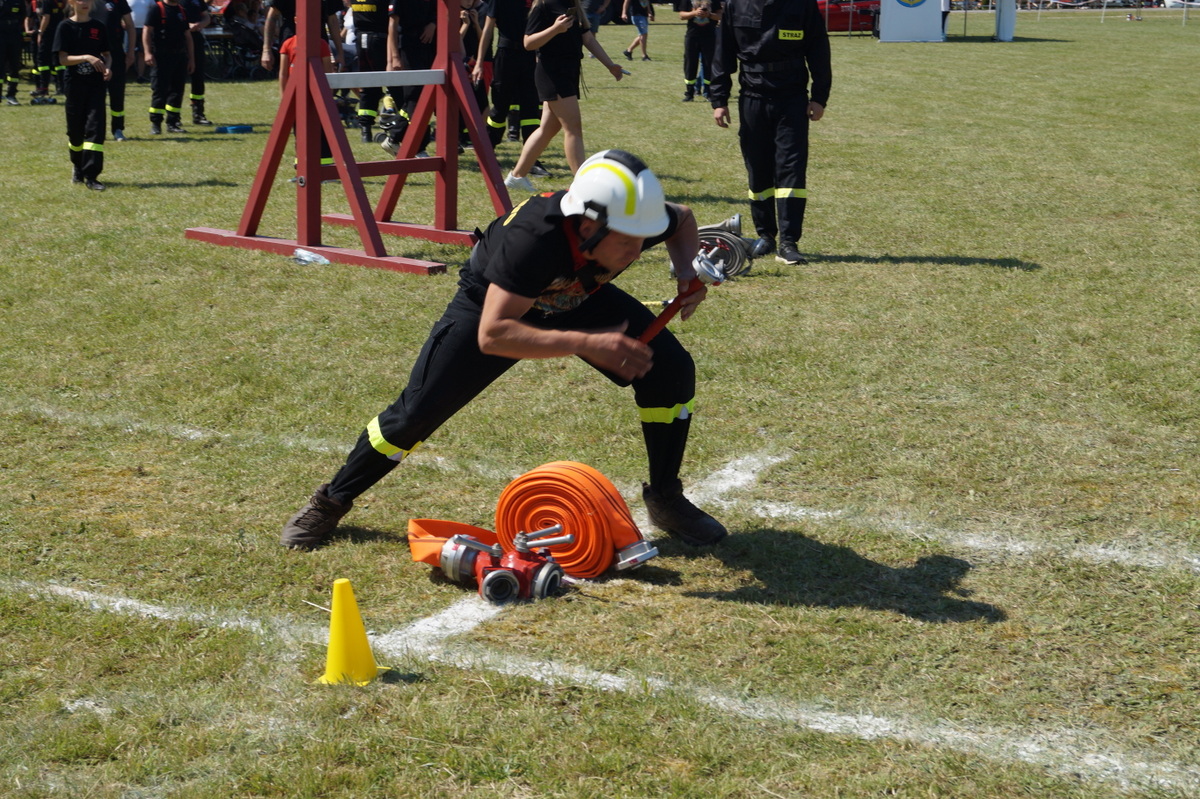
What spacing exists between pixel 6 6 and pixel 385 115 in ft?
34.8

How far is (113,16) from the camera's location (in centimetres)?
1538

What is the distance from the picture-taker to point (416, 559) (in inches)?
178

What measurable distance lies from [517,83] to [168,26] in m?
5.72

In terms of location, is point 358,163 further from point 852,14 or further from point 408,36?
point 852,14

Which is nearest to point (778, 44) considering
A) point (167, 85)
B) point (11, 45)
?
point (167, 85)

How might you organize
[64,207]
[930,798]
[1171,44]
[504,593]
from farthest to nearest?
1. [1171,44]
2. [64,207]
3. [504,593]
4. [930,798]

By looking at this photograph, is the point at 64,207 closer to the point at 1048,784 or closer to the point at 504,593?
the point at 504,593

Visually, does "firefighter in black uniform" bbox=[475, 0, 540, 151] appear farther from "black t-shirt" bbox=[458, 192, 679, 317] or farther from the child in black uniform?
"black t-shirt" bbox=[458, 192, 679, 317]

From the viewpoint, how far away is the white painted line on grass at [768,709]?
3.35 meters

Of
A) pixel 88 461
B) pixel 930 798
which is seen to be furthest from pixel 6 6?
pixel 930 798

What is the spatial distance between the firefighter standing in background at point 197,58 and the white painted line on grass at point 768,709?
46.2ft

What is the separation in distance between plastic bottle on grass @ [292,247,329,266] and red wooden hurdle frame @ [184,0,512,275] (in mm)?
39

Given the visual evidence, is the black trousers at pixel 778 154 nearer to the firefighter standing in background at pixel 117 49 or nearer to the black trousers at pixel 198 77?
the firefighter standing in background at pixel 117 49

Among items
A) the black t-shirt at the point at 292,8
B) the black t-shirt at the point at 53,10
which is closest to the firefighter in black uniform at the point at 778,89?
the black t-shirt at the point at 292,8
